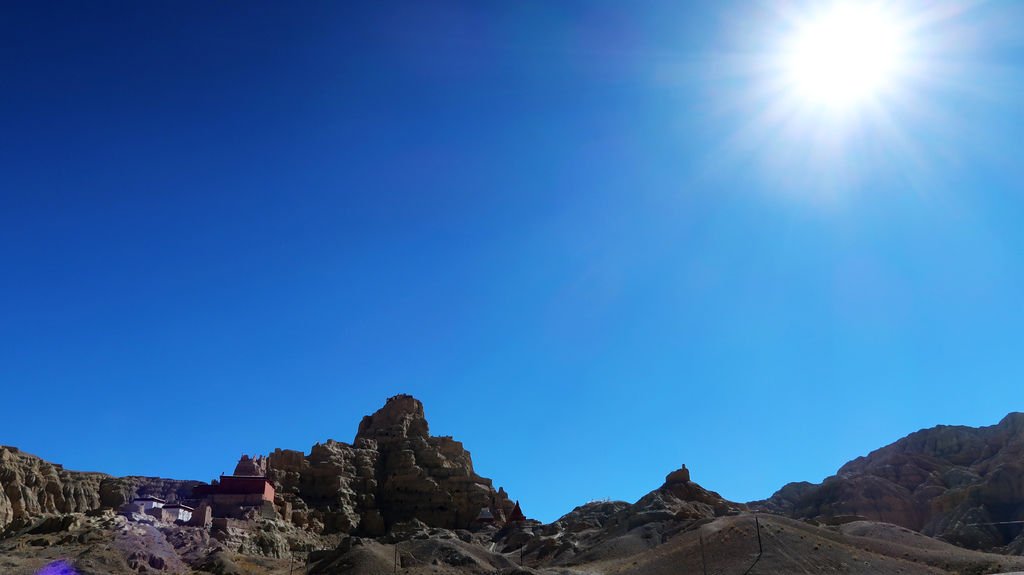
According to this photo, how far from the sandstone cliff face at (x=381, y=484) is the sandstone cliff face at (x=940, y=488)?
52.4 meters

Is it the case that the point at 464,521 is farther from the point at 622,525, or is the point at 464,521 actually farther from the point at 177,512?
the point at 177,512

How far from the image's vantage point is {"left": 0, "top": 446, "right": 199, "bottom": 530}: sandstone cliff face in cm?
8719

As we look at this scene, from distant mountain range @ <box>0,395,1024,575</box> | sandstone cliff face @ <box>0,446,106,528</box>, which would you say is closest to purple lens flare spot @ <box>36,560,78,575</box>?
distant mountain range @ <box>0,395,1024,575</box>

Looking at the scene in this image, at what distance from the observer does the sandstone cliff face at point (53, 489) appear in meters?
87.2

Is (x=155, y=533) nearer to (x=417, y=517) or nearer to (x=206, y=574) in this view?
(x=206, y=574)

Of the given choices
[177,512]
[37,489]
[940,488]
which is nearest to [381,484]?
[177,512]

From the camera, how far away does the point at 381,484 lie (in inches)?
4719

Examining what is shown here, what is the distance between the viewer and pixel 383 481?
120312mm

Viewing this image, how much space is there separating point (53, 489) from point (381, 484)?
4429 centimetres

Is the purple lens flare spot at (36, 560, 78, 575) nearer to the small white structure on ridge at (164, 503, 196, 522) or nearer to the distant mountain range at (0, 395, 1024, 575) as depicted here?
the distant mountain range at (0, 395, 1024, 575)

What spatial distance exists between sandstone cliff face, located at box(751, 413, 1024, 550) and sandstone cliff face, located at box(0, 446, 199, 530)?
309ft

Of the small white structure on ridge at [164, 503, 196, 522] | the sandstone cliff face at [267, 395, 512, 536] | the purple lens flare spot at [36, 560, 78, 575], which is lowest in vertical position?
the purple lens flare spot at [36, 560, 78, 575]

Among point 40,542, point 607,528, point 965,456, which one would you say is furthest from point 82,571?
point 965,456

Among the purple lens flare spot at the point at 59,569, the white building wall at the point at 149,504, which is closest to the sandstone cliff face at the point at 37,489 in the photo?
the white building wall at the point at 149,504
